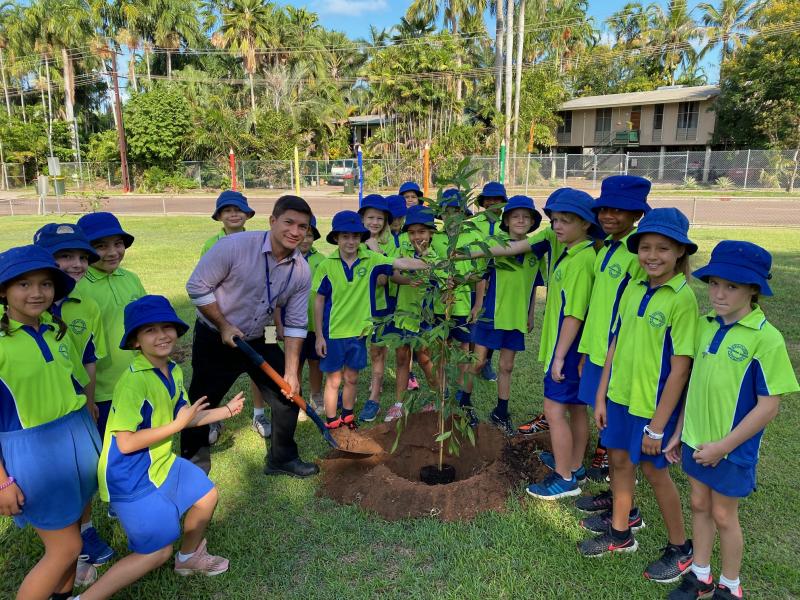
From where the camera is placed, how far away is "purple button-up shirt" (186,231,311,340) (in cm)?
351

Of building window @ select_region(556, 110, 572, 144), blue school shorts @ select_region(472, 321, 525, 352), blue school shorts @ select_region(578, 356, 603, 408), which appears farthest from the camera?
building window @ select_region(556, 110, 572, 144)

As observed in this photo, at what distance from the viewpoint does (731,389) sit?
2398 mm

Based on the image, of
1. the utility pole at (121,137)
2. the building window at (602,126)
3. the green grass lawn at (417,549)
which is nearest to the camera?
the green grass lawn at (417,549)

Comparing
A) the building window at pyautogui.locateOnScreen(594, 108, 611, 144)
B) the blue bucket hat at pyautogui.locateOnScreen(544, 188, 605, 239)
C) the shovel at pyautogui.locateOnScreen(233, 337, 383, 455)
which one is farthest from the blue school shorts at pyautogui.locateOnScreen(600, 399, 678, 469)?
the building window at pyautogui.locateOnScreen(594, 108, 611, 144)

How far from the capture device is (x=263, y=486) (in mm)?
3781

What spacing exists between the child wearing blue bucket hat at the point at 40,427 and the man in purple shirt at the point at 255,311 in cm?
107

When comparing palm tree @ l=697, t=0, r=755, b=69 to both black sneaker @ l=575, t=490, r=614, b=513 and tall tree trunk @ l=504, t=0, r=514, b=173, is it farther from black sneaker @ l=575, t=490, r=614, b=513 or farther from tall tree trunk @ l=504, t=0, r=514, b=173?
black sneaker @ l=575, t=490, r=614, b=513

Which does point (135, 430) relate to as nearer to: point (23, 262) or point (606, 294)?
point (23, 262)

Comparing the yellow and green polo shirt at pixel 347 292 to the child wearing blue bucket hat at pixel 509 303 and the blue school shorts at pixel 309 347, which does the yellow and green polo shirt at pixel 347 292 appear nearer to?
the blue school shorts at pixel 309 347

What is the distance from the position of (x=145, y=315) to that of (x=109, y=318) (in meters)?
0.90

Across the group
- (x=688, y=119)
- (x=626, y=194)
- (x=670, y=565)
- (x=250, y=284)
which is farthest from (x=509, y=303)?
(x=688, y=119)

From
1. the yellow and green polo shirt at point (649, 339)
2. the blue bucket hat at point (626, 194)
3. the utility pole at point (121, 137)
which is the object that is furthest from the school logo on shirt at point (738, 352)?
the utility pole at point (121, 137)

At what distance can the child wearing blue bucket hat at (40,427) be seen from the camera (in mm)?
2289

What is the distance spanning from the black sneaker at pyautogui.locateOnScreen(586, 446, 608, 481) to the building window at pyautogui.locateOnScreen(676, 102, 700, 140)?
40046 mm
